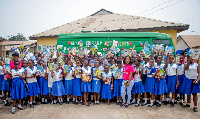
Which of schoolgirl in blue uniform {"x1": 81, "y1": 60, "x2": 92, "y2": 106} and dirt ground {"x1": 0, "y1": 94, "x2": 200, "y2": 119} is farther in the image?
schoolgirl in blue uniform {"x1": 81, "y1": 60, "x2": 92, "y2": 106}

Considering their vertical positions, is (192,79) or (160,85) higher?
(192,79)

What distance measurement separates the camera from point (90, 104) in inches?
175

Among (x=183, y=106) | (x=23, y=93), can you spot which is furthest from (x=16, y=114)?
(x=183, y=106)

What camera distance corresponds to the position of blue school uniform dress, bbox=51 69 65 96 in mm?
4325

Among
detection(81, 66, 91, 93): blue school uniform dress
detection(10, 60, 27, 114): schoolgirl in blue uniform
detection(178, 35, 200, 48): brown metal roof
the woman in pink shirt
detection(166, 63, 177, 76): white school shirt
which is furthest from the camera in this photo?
detection(178, 35, 200, 48): brown metal roof

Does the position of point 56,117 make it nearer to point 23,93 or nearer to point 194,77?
point 23,93

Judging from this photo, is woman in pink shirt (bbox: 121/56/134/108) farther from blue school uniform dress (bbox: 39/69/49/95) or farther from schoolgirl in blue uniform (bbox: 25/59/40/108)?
schoolgirl in blue uniform (bbox: 25/59/40/108)

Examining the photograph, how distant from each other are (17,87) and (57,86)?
3.71ft

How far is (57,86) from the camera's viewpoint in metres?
4.32

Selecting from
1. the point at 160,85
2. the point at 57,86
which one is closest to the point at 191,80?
the point at 160,85

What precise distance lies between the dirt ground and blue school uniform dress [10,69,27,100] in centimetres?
49

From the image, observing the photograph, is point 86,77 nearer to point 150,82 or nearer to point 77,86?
point 77,86

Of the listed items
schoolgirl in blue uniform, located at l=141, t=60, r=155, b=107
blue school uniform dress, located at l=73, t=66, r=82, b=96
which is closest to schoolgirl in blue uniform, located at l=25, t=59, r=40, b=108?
blue school uniform dress, located at l=73, t=66, r=82, b=96

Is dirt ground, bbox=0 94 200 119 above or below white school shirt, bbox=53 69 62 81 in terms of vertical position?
below
